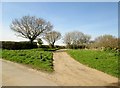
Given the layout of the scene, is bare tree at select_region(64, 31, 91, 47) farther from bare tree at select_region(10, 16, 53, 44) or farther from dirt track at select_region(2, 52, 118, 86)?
dirt track at select_region(2, 52, 118, 86)

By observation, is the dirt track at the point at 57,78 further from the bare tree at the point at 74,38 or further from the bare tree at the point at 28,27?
the bare tree at the point at 74,38

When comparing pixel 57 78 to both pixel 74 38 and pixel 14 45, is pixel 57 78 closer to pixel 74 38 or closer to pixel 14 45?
pixel 14 45

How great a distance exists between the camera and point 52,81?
40.3ft

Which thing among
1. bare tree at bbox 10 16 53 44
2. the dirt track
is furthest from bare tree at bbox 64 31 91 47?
the dirt track

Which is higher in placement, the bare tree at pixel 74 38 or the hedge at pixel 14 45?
the bare tree at pixel 74 38

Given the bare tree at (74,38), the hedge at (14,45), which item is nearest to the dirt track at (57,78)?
the hedge at (14,45)

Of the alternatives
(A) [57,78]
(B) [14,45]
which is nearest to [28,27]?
(B) [14,45]

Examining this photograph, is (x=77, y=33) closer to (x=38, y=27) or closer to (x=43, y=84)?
(x=38, y=27)

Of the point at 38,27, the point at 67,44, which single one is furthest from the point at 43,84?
the point at 67,44

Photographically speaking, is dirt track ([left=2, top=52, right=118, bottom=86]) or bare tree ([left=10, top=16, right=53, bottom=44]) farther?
→ bare tree ([left=10, top=16, right=53, bottom=44])

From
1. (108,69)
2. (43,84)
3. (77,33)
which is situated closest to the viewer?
(43,84)

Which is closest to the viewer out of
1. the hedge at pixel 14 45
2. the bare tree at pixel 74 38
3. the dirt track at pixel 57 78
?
the dirt track at pixel 57 78

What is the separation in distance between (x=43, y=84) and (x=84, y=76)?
3630 millimetres

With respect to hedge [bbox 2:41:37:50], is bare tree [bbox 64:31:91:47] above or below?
above
